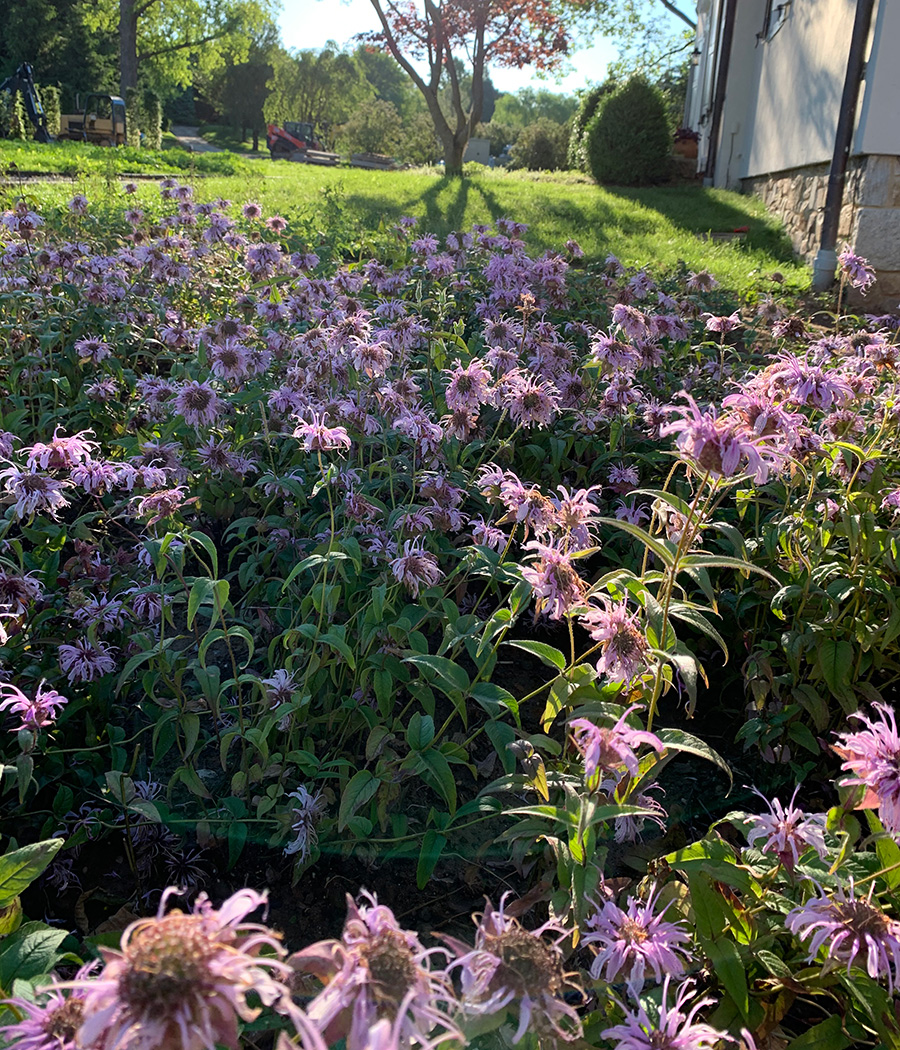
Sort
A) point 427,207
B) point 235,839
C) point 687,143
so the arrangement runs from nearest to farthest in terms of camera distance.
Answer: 1. point 235,839
2. point 427,207
3. point 687,143

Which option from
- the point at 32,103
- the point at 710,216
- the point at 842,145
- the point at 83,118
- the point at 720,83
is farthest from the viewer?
the point at 83,118

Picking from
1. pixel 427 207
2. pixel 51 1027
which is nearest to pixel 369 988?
pixel 51 1027

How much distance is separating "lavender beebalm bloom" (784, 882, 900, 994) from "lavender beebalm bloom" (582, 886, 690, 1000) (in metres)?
0.18

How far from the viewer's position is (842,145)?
7129mm

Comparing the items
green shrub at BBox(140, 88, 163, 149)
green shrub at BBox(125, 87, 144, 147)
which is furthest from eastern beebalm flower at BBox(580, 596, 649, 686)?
green shrub at BBox(140, 88, 163, 149)

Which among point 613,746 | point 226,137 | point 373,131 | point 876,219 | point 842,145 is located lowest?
point 613,746

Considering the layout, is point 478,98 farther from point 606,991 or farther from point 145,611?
point 606,991

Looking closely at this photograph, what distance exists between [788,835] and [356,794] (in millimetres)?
812

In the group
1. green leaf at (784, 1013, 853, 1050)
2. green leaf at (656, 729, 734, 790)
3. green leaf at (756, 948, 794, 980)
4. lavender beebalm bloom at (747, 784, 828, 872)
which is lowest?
green leaf at (784, 1013, 853, 1050)

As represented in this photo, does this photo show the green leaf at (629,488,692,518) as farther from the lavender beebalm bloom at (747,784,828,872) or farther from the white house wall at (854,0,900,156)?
the white house wall at (854,0,900,156)

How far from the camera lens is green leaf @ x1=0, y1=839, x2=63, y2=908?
1.16m

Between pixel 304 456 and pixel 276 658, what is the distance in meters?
0.92

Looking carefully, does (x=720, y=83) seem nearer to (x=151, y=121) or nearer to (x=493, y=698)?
(x=493, y=698)

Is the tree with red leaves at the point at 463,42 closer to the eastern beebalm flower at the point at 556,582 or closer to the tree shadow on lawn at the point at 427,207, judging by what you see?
the tree shadow on lawn at the point at 427,207
